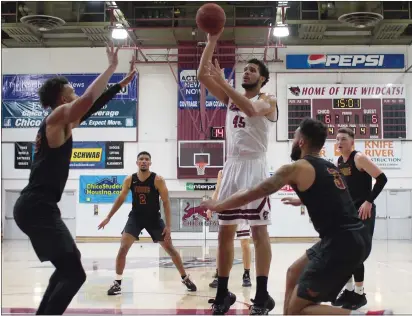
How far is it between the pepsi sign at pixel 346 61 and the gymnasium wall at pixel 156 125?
21 centimetres

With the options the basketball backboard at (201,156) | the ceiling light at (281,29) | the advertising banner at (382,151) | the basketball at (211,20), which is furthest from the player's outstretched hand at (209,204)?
the advertising banner at (382,151)

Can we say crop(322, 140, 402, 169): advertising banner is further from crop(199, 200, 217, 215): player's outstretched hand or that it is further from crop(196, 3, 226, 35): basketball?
crop(199, 200, 217, 215): player's outstretched hand

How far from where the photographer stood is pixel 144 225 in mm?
6785

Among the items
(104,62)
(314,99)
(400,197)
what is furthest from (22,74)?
(400,197)

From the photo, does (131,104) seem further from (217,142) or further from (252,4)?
(252,4)

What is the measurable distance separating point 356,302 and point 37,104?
15.6 meters

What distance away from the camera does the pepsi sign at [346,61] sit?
17844 mm

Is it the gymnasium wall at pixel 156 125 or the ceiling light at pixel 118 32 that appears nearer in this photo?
the ceiling light at pixel 118 32

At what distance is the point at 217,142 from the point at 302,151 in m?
13.0

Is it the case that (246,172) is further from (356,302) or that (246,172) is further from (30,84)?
(30,84)

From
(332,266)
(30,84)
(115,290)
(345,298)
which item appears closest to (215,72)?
(332,266)

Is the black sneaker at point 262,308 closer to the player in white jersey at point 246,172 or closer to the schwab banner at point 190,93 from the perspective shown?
the player in white jersey at point 246,172

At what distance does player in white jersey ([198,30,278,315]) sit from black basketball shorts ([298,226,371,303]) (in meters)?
0.84

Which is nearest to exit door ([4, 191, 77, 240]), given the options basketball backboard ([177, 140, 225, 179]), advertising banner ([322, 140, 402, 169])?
basketball backboard ([177, 140, 225, 179])
